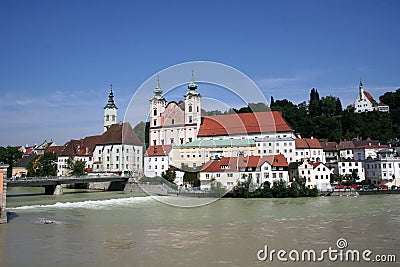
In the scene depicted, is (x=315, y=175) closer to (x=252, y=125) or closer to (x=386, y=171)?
(x=386, y=171)

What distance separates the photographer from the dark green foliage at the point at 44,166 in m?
58.4

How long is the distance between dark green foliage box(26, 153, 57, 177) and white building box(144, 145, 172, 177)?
16440 mm

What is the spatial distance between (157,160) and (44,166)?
18.9 m

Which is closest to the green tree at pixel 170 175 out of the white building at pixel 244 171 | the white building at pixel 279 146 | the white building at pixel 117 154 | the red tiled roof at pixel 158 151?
the white building at pixel 244 171

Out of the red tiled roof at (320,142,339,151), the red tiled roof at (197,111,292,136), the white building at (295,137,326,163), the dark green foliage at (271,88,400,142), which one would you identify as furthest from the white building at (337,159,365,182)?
the dark green foliage at (271,88,400,142)

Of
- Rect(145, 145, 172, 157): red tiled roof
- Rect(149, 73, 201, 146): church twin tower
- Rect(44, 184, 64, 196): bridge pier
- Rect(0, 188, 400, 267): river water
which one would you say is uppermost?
Rect(149, 73, 201, 146): church twin tower

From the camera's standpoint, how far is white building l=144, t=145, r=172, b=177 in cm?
4791

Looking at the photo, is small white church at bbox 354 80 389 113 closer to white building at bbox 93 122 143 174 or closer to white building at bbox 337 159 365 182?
white building at bbox 337 159 365 182

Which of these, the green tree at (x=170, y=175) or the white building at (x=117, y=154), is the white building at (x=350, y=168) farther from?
the white building at (x=117, y=154)

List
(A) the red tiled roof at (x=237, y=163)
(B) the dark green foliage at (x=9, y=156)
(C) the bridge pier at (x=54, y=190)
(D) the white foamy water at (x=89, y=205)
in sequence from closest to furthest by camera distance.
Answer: (D) the white foamy water at (x=89, y=205)
(A) the red tiled roof at (x=237, y=163)
(C) the bridge pier at (x=54, y=190)
(B) the dark green foliage at (x=9, y=156)

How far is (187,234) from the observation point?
18.8m

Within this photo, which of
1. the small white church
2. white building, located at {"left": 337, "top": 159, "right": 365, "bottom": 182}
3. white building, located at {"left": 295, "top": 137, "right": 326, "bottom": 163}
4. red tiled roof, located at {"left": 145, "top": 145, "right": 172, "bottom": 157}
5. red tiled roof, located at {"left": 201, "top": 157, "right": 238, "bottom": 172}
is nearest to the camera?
red tiled roof, located at {"left": 201, "top": 157, "right": 238, "bottom": 172}

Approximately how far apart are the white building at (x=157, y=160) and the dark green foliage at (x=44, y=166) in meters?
16.4

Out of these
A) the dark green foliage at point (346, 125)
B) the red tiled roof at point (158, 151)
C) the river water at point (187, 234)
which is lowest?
the river water at point (187, 234)
